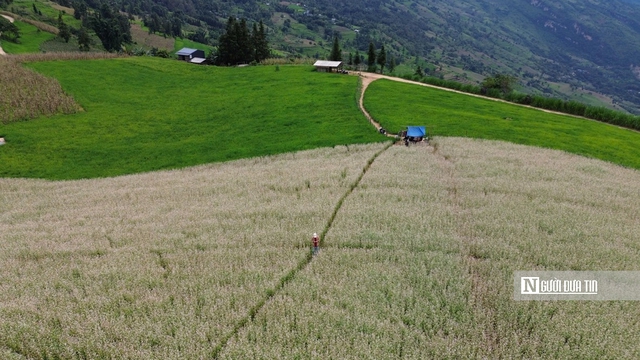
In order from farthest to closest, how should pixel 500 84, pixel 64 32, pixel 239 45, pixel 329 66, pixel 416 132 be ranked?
1. pixel 64 32
2. pixel 239 45
3. pixel 329 66
4. pixel 500 84
5. pixel 416 132

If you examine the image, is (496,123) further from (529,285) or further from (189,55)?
(189,55)

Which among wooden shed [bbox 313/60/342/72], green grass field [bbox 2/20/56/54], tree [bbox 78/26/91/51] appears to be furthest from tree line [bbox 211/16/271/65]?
green grass field [bbox 2/20/56/54]

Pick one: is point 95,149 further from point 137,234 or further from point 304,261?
point 304,261

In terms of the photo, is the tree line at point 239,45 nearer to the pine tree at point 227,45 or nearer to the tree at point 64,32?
the pine tree at point 227,45

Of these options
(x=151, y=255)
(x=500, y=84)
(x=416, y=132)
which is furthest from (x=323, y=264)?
(x=500, y=84)

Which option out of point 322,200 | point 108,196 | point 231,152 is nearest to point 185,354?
point 322,200

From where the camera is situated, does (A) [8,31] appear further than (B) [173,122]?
Yes

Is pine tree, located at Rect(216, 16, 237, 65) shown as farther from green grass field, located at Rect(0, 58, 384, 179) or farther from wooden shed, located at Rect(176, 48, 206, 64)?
green grass field, located at Rect(0, 58, 384, 179)
